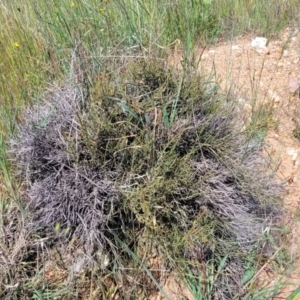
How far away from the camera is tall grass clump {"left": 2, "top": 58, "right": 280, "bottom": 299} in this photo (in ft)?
5.36

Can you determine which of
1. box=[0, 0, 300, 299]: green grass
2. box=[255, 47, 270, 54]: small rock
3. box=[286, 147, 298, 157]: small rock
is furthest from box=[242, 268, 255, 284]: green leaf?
box=[255, 47, 270, 54]: small rock

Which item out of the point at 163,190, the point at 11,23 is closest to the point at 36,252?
the point at 163,190

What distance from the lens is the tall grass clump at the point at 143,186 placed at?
163cm

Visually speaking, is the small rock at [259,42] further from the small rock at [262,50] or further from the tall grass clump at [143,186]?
the tall grass clump at [143,186]

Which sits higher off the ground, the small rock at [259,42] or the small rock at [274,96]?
the small rock at [259,42]

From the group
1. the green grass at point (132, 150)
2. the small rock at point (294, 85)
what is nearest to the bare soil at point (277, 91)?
the small rock at point (294, 85)

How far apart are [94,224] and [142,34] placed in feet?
4.21

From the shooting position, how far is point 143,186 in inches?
66.3

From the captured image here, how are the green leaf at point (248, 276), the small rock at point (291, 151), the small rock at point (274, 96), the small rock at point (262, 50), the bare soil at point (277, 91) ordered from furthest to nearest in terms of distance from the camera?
the small rock at point (262, 50) < the small rock at point (274, 96) < the small rock at point (291, 151) < the bare soil at point (277, 91) < the green leaf at point (248, 276)

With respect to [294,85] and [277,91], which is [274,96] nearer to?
[277,91]

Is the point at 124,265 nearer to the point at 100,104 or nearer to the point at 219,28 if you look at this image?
the point at 100,104

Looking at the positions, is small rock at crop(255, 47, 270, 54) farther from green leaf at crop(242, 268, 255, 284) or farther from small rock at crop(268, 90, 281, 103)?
green leaf at crop(242, 268, 255, 284)

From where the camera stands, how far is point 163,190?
64.9 inches

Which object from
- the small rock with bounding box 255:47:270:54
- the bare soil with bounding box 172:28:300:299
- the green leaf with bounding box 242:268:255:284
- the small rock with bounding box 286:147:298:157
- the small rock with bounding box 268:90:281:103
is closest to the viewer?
the green leaf with bounding box 242:268:255:284
